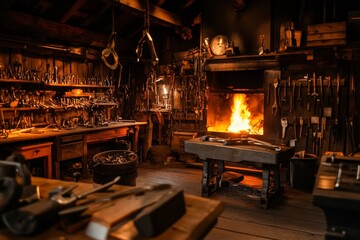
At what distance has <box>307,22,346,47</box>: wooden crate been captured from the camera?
5215 millimetres

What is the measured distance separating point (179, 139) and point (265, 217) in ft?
11.1

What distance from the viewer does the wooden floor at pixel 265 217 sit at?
3713mm

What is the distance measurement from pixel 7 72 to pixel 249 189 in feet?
14.5

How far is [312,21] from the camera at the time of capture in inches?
233

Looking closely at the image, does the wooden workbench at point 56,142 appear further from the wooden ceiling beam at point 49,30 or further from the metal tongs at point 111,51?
the wooden ceiling beam at point 49,30

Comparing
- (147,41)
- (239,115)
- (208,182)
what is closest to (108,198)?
(208,182)

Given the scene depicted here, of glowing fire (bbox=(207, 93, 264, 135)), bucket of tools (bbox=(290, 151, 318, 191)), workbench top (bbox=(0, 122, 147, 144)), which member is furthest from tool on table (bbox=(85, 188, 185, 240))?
glowing fire (bbox=(207, 93, 264, 135))

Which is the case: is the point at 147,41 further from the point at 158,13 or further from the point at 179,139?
the point at 179,139

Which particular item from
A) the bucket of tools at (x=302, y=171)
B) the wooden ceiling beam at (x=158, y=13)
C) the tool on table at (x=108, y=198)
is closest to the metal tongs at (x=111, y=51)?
the wooden ceiling beam at (x=158, y=13)

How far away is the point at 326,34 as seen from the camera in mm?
5316

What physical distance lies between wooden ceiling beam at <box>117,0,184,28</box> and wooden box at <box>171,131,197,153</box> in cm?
251

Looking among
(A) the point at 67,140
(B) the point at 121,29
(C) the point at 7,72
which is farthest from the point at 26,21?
(B) the point at 121,29

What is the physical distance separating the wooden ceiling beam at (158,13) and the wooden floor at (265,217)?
3.21m

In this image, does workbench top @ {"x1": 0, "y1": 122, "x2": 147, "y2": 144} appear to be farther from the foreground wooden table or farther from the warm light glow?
the foreground wooden table
